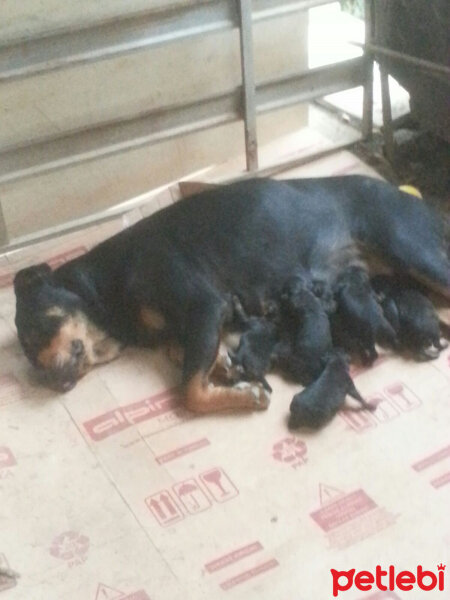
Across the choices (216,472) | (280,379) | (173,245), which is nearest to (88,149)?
(173,245)

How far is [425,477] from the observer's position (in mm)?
2084

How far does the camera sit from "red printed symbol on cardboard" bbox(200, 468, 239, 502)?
2088 millimetres

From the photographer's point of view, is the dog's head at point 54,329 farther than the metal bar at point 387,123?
No

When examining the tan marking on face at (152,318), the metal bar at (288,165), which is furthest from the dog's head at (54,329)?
the metal bar at (288,165)

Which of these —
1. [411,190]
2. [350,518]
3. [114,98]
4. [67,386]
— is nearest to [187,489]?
[350,518]

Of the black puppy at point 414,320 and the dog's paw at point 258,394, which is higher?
the black puppy at point 414,320

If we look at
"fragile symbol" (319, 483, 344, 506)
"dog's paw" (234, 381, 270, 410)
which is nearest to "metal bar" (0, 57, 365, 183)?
"dog's paw" (234, 381, 270, 410)

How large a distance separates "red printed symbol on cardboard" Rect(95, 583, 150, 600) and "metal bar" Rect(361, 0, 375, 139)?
2168mm

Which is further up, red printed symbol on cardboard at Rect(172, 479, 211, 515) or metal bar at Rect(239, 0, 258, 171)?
metal bar at Rect(239, 0, 258, 171)

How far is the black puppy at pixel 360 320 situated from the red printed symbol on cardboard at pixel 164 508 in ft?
2.21

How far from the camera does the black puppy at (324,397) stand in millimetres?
2207

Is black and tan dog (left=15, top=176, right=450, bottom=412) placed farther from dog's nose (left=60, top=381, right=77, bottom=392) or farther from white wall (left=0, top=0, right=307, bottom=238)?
white wall (left=0, top=0, right=307, bottom=238)

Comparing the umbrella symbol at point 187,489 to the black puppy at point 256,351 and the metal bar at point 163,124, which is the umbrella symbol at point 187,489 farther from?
the metal bar at point 163,124

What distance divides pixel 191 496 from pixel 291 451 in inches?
10.8
